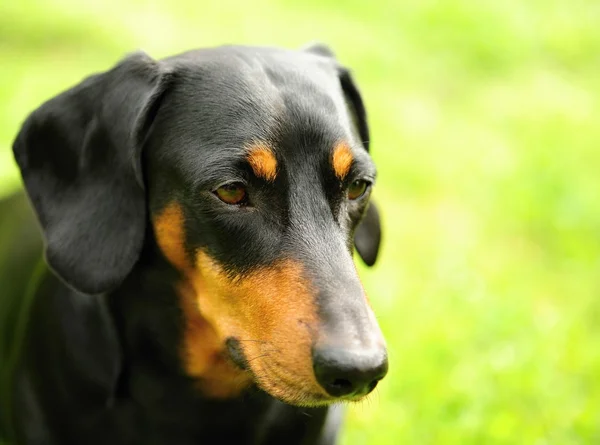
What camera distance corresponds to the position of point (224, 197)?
9.63ft

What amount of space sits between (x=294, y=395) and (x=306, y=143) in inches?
35.1

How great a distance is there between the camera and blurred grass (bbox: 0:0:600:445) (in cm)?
490

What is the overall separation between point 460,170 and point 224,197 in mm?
5032

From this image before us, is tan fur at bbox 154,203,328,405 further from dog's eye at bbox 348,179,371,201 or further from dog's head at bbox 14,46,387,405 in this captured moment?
dog's eye at bbox 348,179,371,201

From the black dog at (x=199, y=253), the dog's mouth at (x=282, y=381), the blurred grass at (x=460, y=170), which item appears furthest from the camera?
the blurred grass at (x=460, y=170)

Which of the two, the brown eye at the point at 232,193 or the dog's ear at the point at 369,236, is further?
the dog's ear at the point at 369,236

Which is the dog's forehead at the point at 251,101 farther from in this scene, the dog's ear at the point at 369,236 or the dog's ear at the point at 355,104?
the dog's ear at the point at 369,236

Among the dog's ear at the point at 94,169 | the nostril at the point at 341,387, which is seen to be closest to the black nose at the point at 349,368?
the nostril at the point at 341,387

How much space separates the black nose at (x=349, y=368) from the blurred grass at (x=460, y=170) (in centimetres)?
204

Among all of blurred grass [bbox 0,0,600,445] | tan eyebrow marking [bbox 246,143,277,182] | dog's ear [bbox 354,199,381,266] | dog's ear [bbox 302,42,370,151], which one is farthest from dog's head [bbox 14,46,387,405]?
blurred grass [bbox 0,0,600,445]

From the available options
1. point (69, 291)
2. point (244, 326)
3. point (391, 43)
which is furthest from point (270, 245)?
point (391, 43)

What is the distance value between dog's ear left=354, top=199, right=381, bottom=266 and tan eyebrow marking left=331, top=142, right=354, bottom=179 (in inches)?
34.5

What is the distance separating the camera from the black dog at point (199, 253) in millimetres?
2789

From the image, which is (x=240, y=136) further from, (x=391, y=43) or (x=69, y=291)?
(x=391, y=43)
